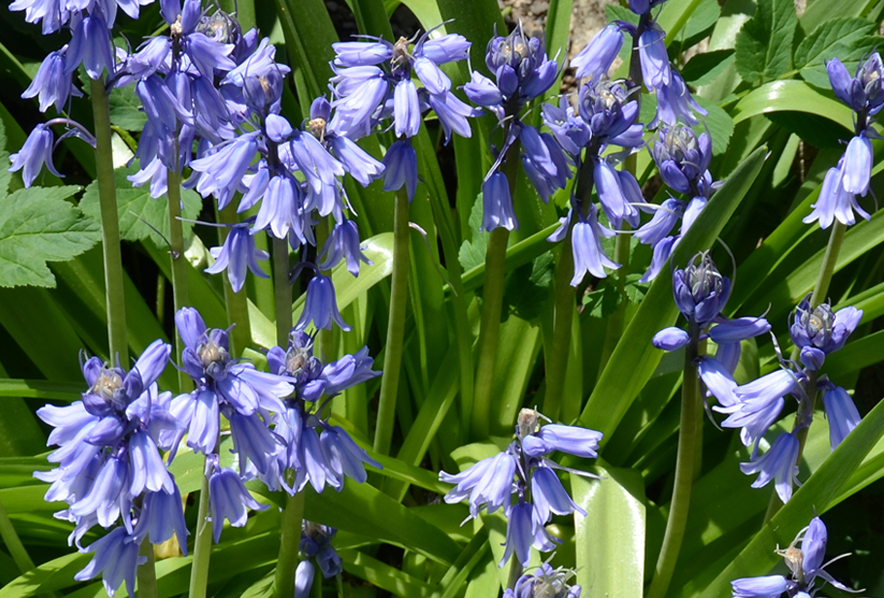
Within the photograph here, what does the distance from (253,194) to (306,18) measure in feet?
4.19

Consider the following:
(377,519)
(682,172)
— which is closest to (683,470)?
(682,172)

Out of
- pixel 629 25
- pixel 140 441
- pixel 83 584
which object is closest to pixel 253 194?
pixel 140 441

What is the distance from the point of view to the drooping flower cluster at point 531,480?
1.76 meters

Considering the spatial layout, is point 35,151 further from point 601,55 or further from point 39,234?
point 601,55

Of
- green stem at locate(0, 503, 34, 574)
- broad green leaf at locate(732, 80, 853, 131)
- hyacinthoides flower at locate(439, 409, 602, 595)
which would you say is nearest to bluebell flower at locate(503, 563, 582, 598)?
hyacinthoides flower at locate(439, 409, 602, 595)

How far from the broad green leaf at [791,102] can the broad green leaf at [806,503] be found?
55.5 inches

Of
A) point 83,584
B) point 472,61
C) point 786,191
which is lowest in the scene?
point 83,584

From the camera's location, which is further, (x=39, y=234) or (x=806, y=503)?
(x=39, y=234)

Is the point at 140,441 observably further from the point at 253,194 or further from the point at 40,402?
the point at 40,402

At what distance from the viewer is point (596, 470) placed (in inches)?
102

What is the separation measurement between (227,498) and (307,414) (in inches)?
9.1

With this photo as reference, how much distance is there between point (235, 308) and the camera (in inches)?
102

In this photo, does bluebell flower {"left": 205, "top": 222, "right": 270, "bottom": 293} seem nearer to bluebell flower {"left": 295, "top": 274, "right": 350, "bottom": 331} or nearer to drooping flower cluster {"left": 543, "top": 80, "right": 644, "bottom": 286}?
bluebell flower {"left": 295, "top": 274, "right": 350, "bottom": 331}

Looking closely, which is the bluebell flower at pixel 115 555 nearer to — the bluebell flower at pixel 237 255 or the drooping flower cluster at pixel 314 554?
the bluebell flower at pixel 237 255
